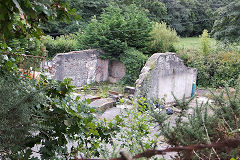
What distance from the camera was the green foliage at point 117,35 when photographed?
17.5m

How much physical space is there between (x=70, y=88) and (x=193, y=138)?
1399 millimetres

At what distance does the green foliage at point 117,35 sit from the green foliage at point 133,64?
92 cm

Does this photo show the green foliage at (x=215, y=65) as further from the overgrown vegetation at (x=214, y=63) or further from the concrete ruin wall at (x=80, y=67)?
the concrete ruin wall at (x=80, y=67)

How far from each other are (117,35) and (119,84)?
12.0 ft

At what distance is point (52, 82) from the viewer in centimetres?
267

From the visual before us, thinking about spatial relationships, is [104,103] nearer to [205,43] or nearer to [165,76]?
[165,76]

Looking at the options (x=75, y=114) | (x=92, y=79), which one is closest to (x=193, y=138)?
(x=75, y=114)

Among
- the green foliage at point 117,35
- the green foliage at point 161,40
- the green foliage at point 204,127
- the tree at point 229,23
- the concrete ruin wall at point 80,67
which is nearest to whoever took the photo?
the green foliage at point 204,127

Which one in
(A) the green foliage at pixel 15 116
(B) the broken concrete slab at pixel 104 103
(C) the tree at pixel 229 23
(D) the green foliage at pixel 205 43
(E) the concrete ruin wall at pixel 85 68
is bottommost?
(B) the broken concrete slab at pixel 104 103

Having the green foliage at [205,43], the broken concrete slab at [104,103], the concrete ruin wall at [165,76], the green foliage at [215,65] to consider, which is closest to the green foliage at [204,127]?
the concrete ruin wall at [165,76]

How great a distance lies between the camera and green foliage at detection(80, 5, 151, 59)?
17.5 metres

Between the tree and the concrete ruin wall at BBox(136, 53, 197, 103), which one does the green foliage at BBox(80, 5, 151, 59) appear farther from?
the tree

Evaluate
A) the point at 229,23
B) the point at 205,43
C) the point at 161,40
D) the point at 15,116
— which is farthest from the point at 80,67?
the point at 229,23

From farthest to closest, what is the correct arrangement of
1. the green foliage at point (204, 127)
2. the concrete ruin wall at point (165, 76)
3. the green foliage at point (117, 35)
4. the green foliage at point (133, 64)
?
the green foliage at point (117, 35) → the green foliage at point (133, 64) → the concrete ruin wall at point (165, 76) → the green foliage at point (204, 127)
